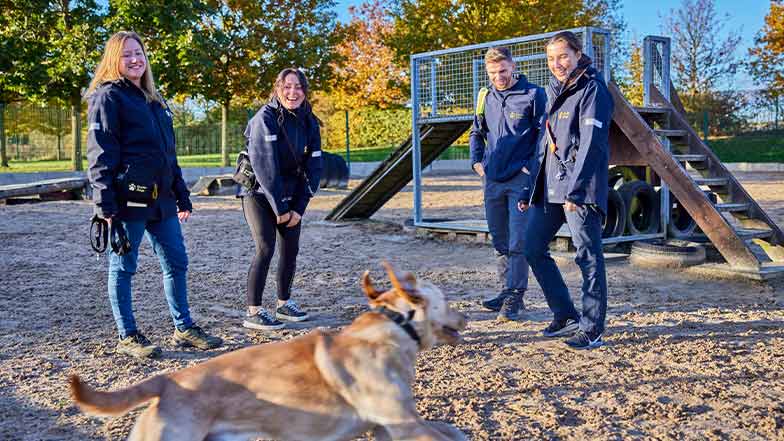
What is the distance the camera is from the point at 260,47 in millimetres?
25719

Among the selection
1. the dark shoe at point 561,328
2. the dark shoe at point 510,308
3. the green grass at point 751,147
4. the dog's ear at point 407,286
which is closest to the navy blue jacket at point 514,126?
the dark shoe at point 510,308

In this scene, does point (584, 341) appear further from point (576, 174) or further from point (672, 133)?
point (672, 133)

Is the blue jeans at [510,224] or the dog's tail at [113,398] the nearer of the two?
the dog's tail at [113,398]

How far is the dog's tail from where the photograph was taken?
250 cm

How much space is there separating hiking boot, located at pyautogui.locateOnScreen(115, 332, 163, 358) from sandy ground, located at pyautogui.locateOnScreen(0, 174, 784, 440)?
2.6 inches

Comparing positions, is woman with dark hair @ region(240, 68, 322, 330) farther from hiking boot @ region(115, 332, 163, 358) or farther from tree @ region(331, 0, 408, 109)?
tree @ region(331, 0, 408, 109)

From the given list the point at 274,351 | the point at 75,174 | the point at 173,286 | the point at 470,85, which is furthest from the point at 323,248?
the point at 75,174

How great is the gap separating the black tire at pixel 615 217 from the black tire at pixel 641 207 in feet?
0.55

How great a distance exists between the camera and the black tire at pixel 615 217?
8.55m

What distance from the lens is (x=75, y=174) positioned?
865 inches

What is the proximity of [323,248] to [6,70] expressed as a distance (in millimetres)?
16538

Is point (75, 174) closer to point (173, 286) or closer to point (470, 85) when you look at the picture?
point (470, 85)

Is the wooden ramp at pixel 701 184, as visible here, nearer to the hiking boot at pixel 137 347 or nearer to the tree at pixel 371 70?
the hiking boot at pixel 137 347

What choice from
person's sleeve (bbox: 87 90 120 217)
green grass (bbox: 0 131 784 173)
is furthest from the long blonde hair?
green grass (bbox: 0 131 784 173)
